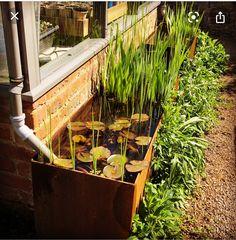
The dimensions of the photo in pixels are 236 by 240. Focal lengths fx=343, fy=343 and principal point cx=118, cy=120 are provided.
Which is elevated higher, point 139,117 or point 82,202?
point 139,117

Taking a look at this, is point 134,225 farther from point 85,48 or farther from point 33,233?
point 85,48

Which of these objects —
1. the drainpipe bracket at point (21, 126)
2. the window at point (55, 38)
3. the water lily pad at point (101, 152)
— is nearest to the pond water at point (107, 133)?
the water lily pad at point (101, 152)

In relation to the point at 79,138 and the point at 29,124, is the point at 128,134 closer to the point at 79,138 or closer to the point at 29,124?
the point at 79,138

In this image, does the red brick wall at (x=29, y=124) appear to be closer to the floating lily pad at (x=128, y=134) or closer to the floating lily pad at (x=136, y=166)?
the floating lily pad at (x=128, y=134)

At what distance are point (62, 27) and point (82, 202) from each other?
141 cm

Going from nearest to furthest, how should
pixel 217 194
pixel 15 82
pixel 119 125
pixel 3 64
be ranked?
pixel 15 82 < pixel 3 64 < pixel 119 125 < pixel 217 194

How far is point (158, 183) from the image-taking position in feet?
9.14

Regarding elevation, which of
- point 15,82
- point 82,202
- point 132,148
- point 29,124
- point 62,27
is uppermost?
point 62,27

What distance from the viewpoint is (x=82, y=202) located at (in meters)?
2.17

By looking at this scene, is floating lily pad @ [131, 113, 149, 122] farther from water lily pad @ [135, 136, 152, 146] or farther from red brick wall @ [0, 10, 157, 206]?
red brick wall @ [0, 10, 157, 206]

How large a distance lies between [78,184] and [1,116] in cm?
68

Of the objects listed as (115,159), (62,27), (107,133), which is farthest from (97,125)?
(62,27)

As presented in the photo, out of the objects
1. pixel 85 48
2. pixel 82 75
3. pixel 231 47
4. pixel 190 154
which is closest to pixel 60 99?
pixel 82 75

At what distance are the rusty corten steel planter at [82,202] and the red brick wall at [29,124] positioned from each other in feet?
0.71
